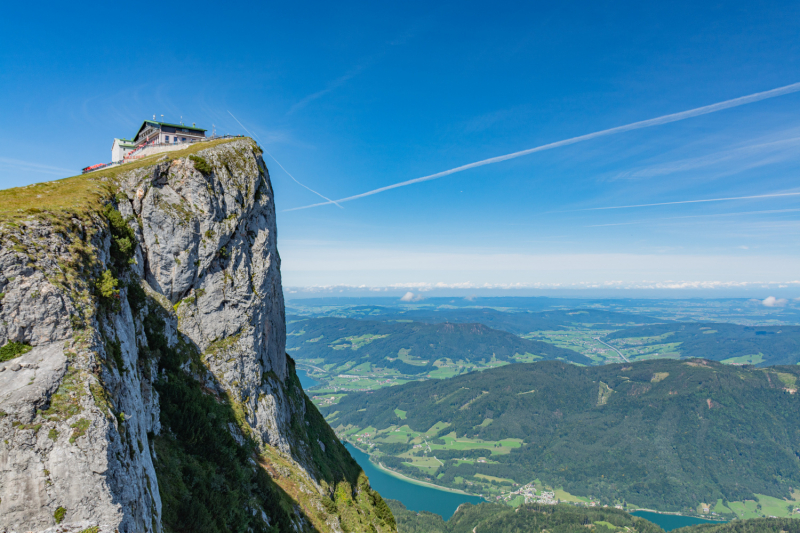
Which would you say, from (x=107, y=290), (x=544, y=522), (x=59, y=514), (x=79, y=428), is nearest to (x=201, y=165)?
(x=107, y=290)

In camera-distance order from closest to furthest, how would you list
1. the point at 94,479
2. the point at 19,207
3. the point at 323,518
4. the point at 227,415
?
the point at 94,479
the point at 19,207
the point at 227,415
the point at 323,518

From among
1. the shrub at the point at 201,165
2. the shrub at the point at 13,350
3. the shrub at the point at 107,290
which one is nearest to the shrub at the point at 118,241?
the shrub at the point at 107,290

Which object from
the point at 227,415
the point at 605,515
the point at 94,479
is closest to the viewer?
the point at 94,479

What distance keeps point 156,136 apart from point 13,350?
Answer: 53572 mm

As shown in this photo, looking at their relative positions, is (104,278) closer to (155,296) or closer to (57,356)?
(57,356)

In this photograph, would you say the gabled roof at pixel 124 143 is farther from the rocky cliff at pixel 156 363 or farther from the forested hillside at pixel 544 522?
the forested hillside at pixel 544 522

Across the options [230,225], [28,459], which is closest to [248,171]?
[230,225]

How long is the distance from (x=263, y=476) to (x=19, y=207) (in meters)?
25.5

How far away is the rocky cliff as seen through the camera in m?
10.7

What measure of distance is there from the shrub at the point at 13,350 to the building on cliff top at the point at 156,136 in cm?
4676

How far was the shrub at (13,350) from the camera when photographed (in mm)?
11359

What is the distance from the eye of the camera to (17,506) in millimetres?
9758

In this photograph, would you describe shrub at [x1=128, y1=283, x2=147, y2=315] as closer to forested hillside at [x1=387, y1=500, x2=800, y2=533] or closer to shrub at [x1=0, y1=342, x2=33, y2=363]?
shrub at [x1=0, y1=342, x2=33, y2=363]

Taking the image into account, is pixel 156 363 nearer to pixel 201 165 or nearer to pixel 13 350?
pixel 13 350
